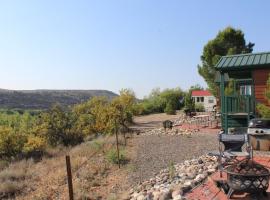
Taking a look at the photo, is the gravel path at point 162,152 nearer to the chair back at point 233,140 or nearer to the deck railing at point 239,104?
the deck railing at point 239,104

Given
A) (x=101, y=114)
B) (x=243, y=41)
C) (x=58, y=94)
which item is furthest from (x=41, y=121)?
(x=58, y=94)

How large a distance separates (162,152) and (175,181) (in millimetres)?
5509

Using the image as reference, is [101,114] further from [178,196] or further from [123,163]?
[178,196]

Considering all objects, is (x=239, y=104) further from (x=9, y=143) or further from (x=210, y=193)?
(x=9, y=143)

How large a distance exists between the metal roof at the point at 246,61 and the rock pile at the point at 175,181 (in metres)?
5.40

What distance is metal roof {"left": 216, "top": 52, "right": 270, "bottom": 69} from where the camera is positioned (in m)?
14.7

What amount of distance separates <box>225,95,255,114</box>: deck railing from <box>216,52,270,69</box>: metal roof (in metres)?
1.27

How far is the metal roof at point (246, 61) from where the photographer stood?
14680 millimetres

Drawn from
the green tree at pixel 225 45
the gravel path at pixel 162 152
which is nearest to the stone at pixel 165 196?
the gravel path at pixel 162 152

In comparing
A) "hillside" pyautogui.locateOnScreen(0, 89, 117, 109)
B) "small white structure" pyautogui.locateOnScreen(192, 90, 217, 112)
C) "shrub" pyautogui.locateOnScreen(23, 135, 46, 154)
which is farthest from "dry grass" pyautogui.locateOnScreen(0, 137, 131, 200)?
"hillside" pyautogui.locateOnScreen(0, 89, 117, 109)

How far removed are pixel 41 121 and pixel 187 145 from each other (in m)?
10.7

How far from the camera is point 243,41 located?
3300 centimetres

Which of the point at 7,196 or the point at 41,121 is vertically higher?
the point at 41,121

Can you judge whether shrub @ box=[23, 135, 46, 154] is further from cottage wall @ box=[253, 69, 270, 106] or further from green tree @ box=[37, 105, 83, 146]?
cottage wall @ box=[253, 69, 270, 106]
